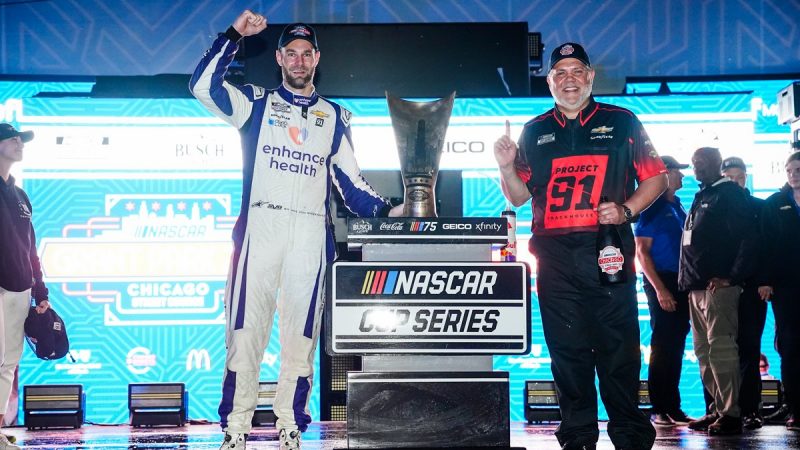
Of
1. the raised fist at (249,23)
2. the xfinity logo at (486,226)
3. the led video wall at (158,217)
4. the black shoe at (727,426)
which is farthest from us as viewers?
the led video wall at (158,217)

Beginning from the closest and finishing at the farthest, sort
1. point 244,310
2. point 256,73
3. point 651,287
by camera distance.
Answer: point 244,310 → point 651,287 → point 256,73

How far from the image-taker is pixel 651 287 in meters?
5.59

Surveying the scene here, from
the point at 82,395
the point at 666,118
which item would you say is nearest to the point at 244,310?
the point at 82,395

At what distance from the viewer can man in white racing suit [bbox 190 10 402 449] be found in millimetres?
3457

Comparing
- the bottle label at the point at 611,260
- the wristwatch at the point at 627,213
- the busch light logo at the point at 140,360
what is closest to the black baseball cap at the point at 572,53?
the wristwatch at the point at 627,213

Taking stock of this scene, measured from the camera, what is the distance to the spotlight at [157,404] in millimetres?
5652

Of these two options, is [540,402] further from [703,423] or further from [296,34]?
[296,34]

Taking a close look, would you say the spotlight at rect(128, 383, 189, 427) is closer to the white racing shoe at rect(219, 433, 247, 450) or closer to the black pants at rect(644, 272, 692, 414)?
the white racing shoe at rect(219, 433, 247, 450)

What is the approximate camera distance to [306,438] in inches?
175

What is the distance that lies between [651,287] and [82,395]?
3.83 metres

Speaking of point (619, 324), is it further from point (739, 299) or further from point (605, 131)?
point (739, 299)

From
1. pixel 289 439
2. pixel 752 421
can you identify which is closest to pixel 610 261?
pixel 289 439

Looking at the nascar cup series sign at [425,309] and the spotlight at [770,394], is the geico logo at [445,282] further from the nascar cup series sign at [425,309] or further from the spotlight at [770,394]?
the spotlight at [770,394]

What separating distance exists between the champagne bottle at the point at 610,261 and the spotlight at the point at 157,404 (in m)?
3.49
